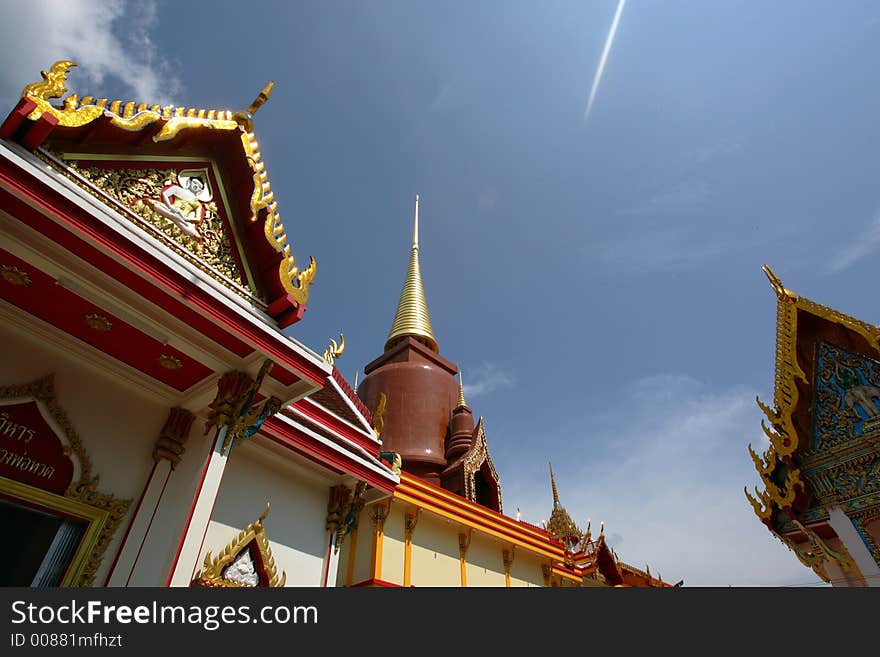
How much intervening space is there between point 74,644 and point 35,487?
6.81 feet

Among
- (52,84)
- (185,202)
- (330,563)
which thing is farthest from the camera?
(330,563)

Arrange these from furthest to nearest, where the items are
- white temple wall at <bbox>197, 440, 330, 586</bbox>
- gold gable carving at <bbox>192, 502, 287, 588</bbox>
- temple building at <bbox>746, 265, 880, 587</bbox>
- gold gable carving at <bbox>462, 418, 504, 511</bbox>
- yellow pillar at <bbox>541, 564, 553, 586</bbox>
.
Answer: gold gable carving at <bbox>462, 418, 504, 511</bbox> < yellow pillar at <bbox>541, 564, 553, 586</bbox> < temple building at <bbox>746, 265, 880, 587</bbox> < white temple wall at <bbox>197, 440, 330, 586</bbox> < gold gable carving at <bbox>192, 502, 287, 588</bbox>

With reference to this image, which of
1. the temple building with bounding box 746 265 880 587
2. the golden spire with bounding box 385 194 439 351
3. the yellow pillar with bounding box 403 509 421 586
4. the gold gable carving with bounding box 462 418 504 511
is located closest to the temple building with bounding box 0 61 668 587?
the yellow pillar with bounding box 403 509 421 586

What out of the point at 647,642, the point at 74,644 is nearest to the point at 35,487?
the point at 74,644

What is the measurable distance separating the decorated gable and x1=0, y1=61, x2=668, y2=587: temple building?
2 cm

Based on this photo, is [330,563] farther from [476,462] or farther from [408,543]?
[476,462]

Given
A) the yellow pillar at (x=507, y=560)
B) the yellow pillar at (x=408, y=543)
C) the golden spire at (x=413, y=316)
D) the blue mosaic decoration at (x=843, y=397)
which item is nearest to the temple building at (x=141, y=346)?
the yellow pillar at (x=408, y=543)

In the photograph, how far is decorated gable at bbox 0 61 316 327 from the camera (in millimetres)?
4371

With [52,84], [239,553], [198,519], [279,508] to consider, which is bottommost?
[198,519]

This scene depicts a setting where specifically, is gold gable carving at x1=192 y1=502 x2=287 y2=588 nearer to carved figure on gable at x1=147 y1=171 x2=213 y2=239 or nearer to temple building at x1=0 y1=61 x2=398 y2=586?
temple building at x1=0 y1=61 x2=398 y2=586

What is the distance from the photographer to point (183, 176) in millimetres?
5512

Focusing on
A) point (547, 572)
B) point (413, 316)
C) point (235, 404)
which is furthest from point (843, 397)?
point (413, 316)

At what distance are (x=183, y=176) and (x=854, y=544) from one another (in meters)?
11.5

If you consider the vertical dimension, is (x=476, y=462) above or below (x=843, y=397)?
above
